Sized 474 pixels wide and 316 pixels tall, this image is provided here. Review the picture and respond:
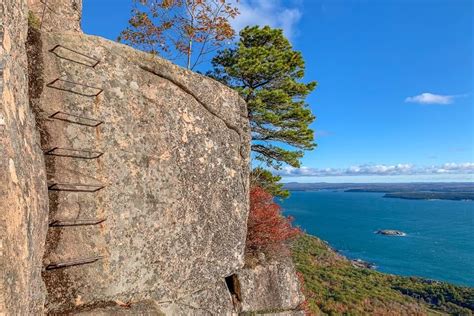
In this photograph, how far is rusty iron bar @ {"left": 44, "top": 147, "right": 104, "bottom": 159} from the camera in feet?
14.0

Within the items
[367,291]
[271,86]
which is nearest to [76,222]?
[271,86]

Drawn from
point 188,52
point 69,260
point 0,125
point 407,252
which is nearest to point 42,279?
point 69,260

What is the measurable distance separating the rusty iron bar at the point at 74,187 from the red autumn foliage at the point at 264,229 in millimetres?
5668

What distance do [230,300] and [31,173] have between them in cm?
467

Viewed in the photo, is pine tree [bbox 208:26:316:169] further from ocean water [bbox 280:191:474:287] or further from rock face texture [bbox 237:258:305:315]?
ocean water [bbox 280:191:474:287]

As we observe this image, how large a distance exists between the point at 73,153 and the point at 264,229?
6615mm

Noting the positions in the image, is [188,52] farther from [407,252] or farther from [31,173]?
[407,252]

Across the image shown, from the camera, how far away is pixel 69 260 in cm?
431

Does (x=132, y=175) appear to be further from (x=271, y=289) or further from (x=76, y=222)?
(x=271, y=289)

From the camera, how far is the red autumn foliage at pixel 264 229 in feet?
31.6

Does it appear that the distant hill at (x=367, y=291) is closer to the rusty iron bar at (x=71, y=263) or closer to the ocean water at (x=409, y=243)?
the ocean water at (x=409, y=243)

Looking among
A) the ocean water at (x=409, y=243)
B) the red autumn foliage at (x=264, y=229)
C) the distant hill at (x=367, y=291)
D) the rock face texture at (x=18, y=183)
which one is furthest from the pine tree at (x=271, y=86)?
the ocean water at (x=409, y=243)

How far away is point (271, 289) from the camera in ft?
29.0

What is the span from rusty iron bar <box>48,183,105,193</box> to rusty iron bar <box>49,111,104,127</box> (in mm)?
821
